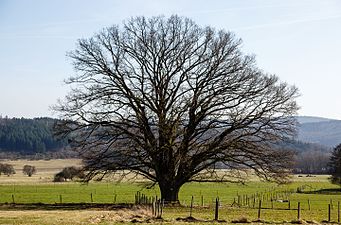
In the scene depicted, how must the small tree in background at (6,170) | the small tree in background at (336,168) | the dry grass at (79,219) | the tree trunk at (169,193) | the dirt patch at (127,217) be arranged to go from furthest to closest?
the small tree in background at (6,170) → the small tree in background at (336,168) → the tree trunk at (169,193) → the dirt patch at (127,217) → the dry grass at (79,219)

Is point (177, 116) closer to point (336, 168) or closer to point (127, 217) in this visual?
point (127, 217)

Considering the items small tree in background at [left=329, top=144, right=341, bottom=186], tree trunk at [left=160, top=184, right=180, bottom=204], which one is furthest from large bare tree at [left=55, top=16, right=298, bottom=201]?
small tree in background at [left=329, top=144, right=341, bottom=186]

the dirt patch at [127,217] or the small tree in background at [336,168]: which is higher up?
the small tree in background at [336,168]

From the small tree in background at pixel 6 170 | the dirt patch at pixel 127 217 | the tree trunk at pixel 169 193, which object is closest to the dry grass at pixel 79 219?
the dirt patch at pixel 127 217

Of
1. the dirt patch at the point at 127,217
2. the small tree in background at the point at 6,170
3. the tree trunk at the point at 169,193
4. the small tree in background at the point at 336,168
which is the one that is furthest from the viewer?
the small tree in background at the point at 6,170

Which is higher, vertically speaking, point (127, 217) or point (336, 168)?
point (336, 168)

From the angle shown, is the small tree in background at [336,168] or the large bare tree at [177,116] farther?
the small tree in background at [336,168]

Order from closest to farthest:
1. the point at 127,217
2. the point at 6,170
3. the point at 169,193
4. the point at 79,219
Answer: the point at 79,219 → the point at 127,217 → the point at 169,193 → the point at 6,170

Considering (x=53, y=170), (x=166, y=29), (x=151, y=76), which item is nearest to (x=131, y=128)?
(x=151, y=76)

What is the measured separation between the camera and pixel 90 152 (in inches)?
1677

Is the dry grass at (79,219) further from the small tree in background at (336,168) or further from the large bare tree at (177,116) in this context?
the small tree in background at (336,168)

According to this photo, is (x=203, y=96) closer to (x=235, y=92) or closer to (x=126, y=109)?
(x=235, y=92)

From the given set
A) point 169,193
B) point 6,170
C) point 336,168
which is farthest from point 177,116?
point 6,170

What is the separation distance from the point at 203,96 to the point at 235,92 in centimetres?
253
